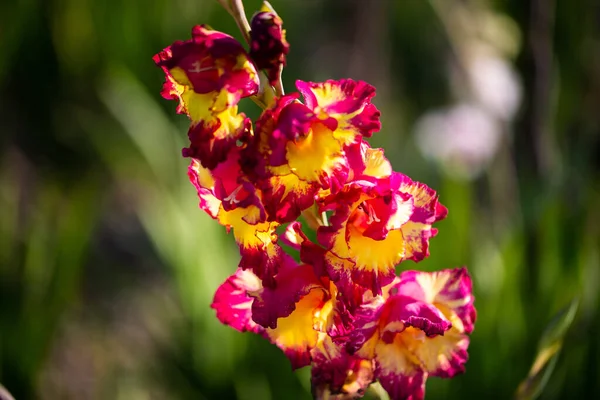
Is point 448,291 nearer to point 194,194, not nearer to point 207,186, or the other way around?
point 207,186

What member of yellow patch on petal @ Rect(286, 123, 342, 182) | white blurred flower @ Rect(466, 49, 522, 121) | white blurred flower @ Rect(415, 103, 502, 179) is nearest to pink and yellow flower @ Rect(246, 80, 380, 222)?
yellow patch on petal @ Rect(286, 123, 342, 182)

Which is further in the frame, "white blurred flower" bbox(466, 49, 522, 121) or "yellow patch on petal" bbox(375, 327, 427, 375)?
"white blurred flower" bbox(466, 49, 522, 121)

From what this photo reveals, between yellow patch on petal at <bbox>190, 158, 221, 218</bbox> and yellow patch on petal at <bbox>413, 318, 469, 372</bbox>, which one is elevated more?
yellow patch on petal at <bbox>190, 158, 221, 218</bbox>

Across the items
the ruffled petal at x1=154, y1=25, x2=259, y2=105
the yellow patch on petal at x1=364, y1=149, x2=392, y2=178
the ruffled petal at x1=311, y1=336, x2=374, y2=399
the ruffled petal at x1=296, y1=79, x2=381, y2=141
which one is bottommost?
the ruffled petal at x1=311, y1=336, x2=374, y2=399

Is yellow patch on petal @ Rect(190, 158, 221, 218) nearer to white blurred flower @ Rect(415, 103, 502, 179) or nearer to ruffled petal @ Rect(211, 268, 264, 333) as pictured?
ruffled petal @ Rect(211, 268, 264, 333)

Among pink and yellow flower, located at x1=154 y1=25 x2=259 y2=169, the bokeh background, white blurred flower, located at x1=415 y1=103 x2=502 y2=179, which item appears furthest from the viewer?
white blurred flower, located at x1=415 y1=103 x2=502 y2=179

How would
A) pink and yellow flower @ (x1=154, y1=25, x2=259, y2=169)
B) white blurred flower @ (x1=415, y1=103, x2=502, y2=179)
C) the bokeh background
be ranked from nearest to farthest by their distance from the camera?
pink and yellow flower @ (x1=154, y1=25, x2=259, y2=169) → the bokeh background → white blurred flower @ (x1=415, y1=103, x2=502, y2=179)

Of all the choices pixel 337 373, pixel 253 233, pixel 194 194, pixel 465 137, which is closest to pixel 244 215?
pixel 253 233
